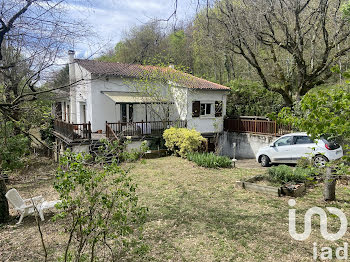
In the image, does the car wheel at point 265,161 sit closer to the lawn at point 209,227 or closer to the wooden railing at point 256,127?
the wooden railing at point 256,127

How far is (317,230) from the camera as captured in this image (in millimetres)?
5688

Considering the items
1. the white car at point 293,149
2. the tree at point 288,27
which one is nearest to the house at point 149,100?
the tree at point 288,27

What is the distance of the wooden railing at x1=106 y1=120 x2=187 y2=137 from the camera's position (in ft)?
53.3

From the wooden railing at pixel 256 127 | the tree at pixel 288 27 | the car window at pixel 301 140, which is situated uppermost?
the tree at pixel 288 27

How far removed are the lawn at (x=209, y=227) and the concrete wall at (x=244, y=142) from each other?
8561 mm

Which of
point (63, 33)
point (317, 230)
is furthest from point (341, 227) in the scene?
point (63, 33)

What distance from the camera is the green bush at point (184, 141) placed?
14523mm

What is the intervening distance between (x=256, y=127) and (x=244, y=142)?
58.4 inches

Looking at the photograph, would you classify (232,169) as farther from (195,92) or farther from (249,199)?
(195,92)

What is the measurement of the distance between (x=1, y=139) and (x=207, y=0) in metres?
11.3

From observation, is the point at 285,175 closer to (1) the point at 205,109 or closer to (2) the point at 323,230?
(2) the point at 323,230

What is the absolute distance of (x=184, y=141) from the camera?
48.0ft

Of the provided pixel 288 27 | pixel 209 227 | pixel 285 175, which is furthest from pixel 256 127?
pixel 209 227

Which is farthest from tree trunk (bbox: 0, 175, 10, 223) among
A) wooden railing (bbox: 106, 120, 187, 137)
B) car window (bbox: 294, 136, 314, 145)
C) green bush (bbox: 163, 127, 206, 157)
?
car window (bbox: 294, 136, 314, 145)
